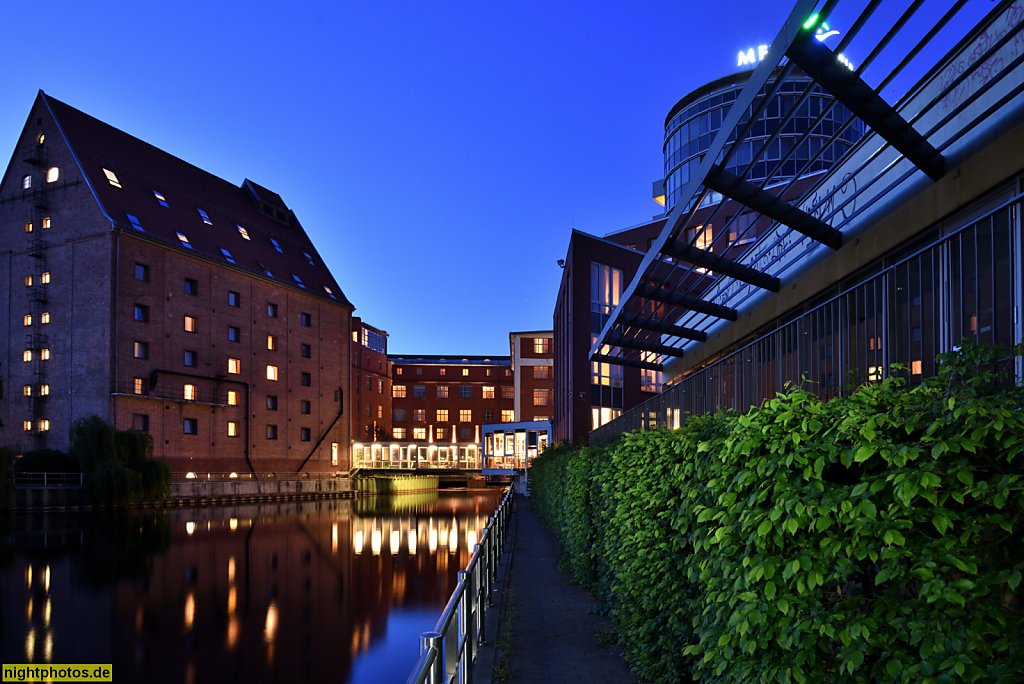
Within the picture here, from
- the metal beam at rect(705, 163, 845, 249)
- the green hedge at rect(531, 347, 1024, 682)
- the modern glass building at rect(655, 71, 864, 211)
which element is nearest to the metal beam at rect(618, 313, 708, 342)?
the metal beam at rect(705, 163, 845, 249)

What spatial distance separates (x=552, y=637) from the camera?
874 cm

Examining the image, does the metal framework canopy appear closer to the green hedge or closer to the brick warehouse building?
the green hedge

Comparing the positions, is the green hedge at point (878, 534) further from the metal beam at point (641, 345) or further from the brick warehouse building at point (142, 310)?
the brick warehouse building at point (142, 310)

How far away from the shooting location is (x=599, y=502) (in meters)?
10.3

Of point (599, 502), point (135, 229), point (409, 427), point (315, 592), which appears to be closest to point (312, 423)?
point (135, 229)

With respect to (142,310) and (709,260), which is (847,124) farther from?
(142,310)

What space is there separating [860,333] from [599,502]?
215 inches

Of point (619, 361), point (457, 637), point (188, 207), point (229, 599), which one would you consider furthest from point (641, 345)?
point (188, 207)

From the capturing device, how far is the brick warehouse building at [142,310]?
44.2 meters

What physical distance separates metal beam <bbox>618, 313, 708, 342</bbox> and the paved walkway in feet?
16.9

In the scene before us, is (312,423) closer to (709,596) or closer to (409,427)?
(409,427)

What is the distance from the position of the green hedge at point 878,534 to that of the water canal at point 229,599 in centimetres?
687

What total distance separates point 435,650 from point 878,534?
2.28 meters

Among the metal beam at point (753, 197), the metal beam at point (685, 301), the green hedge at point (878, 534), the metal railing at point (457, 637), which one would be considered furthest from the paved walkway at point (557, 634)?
the metal beam at point (753, 197)
